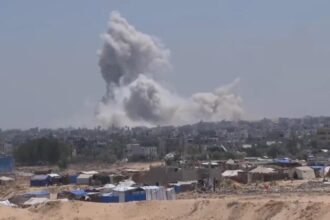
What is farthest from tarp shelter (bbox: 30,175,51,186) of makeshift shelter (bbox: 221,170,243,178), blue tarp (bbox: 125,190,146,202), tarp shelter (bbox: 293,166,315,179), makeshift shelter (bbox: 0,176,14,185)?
blue tarp (bbox: 125,190,146,202)

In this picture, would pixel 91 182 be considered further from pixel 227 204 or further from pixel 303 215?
pixel 303 215

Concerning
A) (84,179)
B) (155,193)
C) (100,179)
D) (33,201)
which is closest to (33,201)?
(33,201)

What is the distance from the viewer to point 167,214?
30.1 meters

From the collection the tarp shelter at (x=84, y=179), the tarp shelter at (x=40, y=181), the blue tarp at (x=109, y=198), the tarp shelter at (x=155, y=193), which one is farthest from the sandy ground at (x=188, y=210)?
the tarp shelter at (x=40, y=181)

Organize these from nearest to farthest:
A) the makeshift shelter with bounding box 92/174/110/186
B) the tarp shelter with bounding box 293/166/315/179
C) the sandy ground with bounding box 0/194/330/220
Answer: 1. the sandy ground with bounding box 0/194/330/220
2. the tarp shelter with bounding box 293/166/315/179
3. the makeshift shelter with bounding box 92/174/110/186

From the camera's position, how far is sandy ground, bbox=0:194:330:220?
26.6m

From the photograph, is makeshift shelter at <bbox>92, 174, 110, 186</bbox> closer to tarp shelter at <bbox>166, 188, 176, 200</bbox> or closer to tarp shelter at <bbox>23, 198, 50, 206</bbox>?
tarp shelter at <bbox>23, 198, 50, 206</bbox>

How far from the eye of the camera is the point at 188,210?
29984 millimetres

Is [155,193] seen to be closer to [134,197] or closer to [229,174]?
[134,197]

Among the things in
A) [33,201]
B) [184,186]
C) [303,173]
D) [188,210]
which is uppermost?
[303,173]

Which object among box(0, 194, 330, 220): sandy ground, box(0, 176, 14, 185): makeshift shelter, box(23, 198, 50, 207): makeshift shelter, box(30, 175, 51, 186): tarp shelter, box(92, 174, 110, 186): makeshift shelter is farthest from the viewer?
box(0, 176, 14, 185): makeshift shelter

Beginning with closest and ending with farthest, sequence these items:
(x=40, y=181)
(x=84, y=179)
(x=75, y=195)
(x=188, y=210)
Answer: (x=188, y=210) → (x=75, y=195) → (x=84, y=179) → (x=40, y=181)

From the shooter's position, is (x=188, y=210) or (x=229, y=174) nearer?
(x=188, y=210)

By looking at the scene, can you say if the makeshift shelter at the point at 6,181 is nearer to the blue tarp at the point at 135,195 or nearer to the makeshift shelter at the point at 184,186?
the makeshift shelter at the point at 184,186
